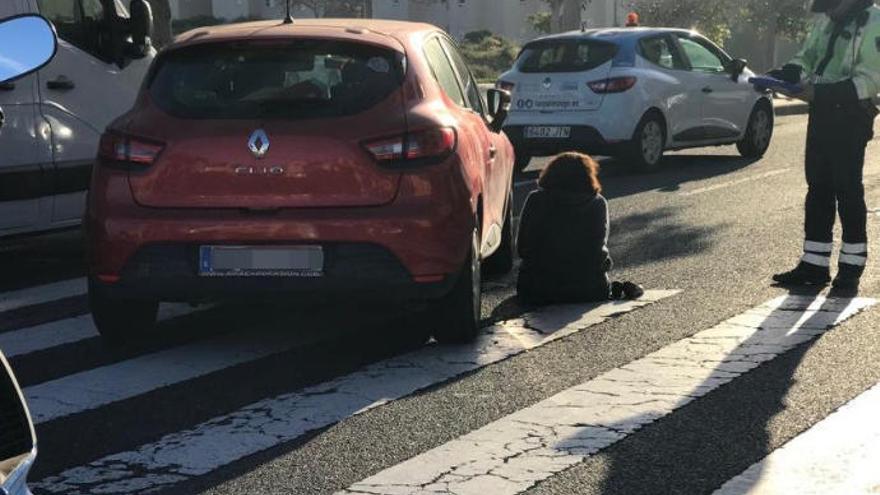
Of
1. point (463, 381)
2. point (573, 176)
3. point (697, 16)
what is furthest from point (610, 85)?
point (697, 16)

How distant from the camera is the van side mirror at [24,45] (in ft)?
8.84

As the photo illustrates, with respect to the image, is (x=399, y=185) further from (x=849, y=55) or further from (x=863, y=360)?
(x=849, y=55)

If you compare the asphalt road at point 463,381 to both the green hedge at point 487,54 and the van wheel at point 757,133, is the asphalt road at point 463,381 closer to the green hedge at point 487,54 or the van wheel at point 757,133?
the van wheel at point 757,133

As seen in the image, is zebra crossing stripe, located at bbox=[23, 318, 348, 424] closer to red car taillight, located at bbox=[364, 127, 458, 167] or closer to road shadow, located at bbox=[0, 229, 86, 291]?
red car taillight, located at bbox=[364, 127, 458, 167]

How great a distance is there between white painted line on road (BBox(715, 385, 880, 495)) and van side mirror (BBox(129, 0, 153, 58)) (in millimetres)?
5886

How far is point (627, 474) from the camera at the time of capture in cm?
455

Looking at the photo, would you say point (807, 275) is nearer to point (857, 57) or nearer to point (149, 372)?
point (857, 57)

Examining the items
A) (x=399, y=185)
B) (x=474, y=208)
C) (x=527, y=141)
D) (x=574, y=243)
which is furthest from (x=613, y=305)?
(x=527, y=141)

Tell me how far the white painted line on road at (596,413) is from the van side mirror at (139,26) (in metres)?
4.67

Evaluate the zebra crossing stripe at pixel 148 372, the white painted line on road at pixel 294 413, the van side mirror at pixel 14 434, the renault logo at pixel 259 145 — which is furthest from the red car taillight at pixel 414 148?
the van side mirror at pixel 14 434

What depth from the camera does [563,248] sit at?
7387 millimetres

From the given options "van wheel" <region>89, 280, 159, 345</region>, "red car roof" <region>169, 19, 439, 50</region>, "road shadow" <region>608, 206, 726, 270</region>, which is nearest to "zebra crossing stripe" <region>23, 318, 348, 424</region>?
"van wheel" <region>89, 280, 159, 345</region>

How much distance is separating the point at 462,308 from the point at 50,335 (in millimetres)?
2188

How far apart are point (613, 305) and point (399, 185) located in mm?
1921
